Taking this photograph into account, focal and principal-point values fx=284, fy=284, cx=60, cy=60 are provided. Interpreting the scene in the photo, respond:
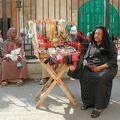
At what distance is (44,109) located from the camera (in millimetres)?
4598

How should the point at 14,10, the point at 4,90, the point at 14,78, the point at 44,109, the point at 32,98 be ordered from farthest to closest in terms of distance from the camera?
the point at 14,10 < the point at 14,78 < the point at 4,90 < the point at 32,98 < the point at 44,109

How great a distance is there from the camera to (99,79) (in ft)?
14.5

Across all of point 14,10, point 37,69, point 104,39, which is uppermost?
point 14,10

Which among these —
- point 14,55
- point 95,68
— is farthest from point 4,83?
point 95,68

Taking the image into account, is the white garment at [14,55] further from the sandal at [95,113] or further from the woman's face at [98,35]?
the sandal at [95,113]

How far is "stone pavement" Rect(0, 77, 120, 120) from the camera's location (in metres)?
4.28

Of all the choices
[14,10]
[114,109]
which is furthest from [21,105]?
[14,10]

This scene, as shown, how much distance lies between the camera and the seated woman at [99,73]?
4.41 meters

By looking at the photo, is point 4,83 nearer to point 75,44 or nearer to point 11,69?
point 11,69

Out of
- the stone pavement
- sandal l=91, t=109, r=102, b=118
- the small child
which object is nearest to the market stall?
the stone pavement

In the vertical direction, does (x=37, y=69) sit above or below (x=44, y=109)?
above

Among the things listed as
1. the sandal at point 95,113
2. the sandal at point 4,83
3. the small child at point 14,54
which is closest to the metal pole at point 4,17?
the small child at point 14,54

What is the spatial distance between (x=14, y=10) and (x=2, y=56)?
17.7 feet

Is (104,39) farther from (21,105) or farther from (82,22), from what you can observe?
(82,22)
